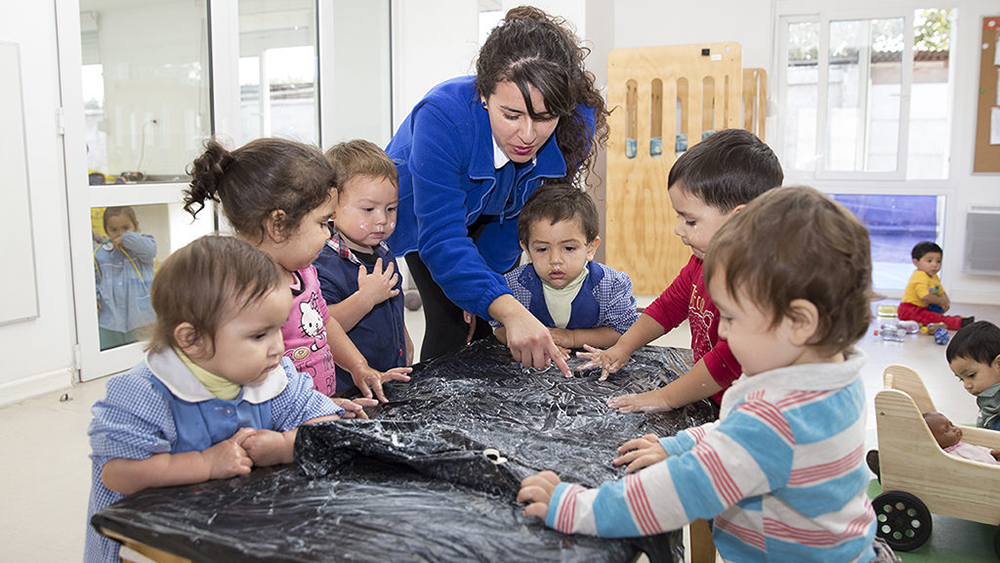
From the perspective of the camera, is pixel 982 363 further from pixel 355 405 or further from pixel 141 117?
pixel 141 117

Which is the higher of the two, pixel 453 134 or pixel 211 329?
pixel 453 134

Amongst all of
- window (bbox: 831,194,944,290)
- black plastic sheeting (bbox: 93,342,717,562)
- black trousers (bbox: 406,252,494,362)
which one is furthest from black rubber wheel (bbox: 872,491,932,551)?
window (bbox: 831,194,944,290)

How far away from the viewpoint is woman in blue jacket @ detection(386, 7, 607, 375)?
1.64m

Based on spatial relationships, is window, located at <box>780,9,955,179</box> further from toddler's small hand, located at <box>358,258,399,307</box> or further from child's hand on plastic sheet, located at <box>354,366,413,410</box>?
child's hand on plastic sheet, located at <box>354,366,413,410</box>

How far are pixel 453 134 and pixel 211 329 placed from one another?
889 millimetres

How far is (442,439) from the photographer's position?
1.06 meters

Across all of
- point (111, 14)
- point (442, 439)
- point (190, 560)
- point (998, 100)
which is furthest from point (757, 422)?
point (998, 100)

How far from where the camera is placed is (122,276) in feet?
12.2

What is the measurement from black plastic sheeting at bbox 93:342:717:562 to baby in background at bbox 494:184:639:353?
0.62 meters

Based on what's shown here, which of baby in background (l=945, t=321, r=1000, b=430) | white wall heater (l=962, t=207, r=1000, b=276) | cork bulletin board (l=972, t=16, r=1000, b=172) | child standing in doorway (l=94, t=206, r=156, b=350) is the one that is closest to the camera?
baby in background (l=945, t=321, r=1000, b=430)

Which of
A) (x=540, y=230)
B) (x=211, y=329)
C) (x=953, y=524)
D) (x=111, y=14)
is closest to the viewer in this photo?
(x=211, y=329)

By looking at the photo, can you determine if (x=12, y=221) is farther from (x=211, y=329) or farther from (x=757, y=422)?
(x=757, y=422)

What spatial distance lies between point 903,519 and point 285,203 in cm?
173

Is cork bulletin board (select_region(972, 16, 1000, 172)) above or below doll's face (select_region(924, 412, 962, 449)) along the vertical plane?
above
